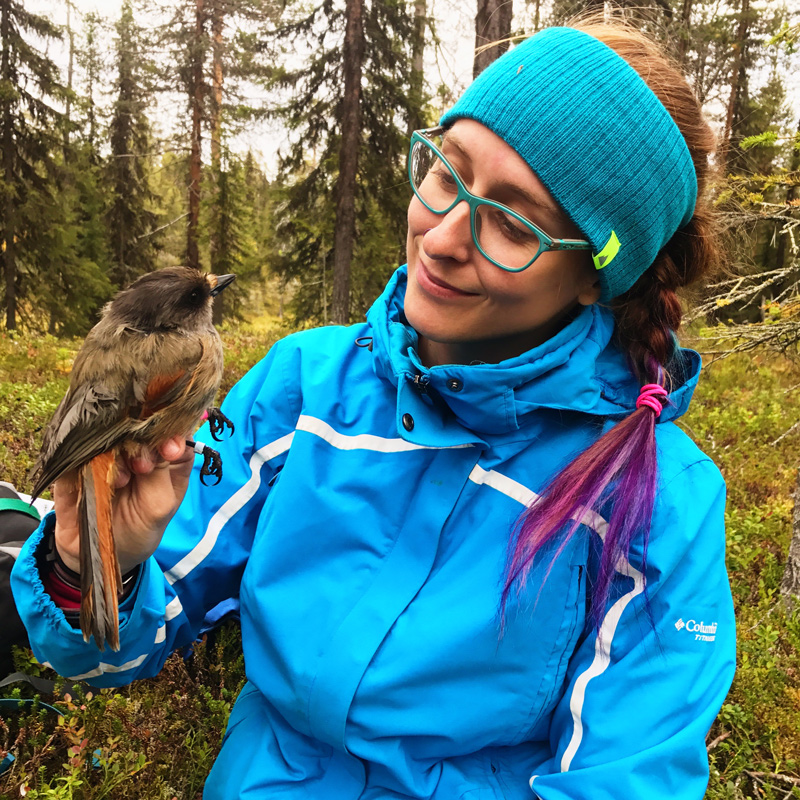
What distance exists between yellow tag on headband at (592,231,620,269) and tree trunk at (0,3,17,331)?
20.9 meters

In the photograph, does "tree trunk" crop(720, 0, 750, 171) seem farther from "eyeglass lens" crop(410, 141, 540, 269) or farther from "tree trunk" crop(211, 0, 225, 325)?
"eyeglass lens" crop(410, 141, 540, 269)

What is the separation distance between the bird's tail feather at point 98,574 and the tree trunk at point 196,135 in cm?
1897

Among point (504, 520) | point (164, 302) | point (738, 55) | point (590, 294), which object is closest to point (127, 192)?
point (738, 55)

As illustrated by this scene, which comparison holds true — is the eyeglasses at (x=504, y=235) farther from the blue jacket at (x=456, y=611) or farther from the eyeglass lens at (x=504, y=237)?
the blue jacket at (x=456, y=611)

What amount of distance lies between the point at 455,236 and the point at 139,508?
1339mm

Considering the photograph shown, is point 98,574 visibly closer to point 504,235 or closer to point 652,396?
point 504,235

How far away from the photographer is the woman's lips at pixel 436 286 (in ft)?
6.07

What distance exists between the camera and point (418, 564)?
1900 mm

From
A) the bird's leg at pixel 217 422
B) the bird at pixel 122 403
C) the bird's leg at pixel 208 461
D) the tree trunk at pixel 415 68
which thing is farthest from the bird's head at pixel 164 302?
the tree trunk at pixel 415 68

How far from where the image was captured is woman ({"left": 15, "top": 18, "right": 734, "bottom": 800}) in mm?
1748

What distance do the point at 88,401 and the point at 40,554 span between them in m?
0.58

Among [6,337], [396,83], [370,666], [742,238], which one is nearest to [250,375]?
[370,666]

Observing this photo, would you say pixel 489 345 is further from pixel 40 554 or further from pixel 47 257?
pixel 47 257

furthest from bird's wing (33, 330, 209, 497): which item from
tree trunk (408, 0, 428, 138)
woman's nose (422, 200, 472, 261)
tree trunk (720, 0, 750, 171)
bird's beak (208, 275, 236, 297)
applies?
tree trunk (720, 0, 750, 171)
